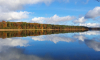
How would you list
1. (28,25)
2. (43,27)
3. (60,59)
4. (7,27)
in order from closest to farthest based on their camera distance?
(60,59) → (7,27) → (28,25) → (43,27)

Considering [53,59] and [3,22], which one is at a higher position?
[3,22]

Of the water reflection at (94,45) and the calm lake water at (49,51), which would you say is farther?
the water reflection at (94,45)

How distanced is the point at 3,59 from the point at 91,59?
27.5ft

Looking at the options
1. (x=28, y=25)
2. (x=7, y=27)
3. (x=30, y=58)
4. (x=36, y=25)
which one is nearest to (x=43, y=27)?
(x=36, y=25)

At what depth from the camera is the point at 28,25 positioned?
16662 cm

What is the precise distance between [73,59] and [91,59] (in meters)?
1.73

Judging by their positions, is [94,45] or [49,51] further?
[94,45]

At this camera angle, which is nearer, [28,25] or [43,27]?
[28,25]

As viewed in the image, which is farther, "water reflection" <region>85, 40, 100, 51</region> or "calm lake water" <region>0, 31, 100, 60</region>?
"water reflection" <region>85, 40, 100, 51</region>

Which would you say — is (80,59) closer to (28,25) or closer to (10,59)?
(10,59)

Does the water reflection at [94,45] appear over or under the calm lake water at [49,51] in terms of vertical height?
under

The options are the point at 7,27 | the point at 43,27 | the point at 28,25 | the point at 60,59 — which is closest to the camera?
the point at 60,59

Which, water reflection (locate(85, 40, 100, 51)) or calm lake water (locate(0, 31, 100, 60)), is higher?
calm lake water (locate(0, 31, 100, 60))

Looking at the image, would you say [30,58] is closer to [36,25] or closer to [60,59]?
[60,59]
